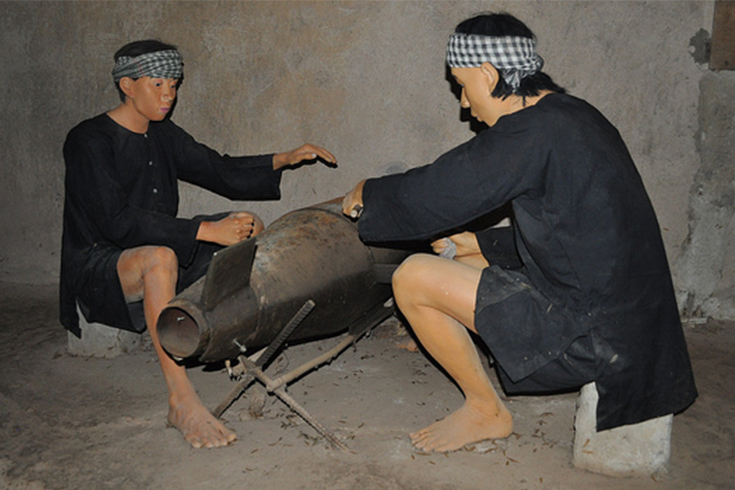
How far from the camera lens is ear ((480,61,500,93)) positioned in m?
2.72

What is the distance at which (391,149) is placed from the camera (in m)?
4.29

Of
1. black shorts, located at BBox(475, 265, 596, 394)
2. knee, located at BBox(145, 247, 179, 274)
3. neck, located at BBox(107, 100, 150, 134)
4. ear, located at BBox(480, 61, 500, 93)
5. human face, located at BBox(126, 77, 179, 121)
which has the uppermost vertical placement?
ear, located at BBox(480, 61, 500, 93)

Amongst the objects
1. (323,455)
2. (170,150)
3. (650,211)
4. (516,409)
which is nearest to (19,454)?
(323,455)

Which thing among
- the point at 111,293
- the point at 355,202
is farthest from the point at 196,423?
the point at 355,202

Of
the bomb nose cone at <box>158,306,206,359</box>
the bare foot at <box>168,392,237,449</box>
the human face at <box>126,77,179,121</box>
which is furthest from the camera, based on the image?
the human face at <box>126,77,179,121</box>

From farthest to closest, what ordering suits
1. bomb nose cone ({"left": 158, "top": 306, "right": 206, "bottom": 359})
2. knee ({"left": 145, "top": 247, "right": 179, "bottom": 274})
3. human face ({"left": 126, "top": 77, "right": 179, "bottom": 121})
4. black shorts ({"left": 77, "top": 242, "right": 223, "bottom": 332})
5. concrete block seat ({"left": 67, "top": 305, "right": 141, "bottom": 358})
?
concrete block seat ({"left": 67, "top": 305, "right": 141, "bottom": 358}), human face ({"left": 126, "top": 77, "right": 179, "bottom": 121}), black shorts ({"left": 77, "top": 242, "right": 223, "bottom": 332}), knee ({"left": 145, "top": 247, "right": 179, "bottom": 274}), bomb nose cone ({"left": 158, "top": 306, "right": 206, "bottom": 359})

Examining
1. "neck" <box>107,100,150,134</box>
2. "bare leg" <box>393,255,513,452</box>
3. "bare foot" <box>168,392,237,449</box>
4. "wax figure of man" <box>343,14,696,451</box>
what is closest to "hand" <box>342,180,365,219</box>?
"wax figure of man" <box>343,14,696,451</box>

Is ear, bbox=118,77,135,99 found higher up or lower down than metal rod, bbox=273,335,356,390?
higher up

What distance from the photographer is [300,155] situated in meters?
4.02

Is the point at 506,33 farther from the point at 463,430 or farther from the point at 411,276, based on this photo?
the point at 463,430

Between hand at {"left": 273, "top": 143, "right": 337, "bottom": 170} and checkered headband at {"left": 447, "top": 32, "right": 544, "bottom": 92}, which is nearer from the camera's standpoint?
checkered headband at {"left": 447, "top": 32, "right": 544, "bottom": 92}

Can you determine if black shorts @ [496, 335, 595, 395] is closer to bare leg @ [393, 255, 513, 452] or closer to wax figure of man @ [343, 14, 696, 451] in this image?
wax figure of man @ [343, 14, 696, 451]

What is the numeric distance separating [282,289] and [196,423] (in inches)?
27.8

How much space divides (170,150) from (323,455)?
1.92m
